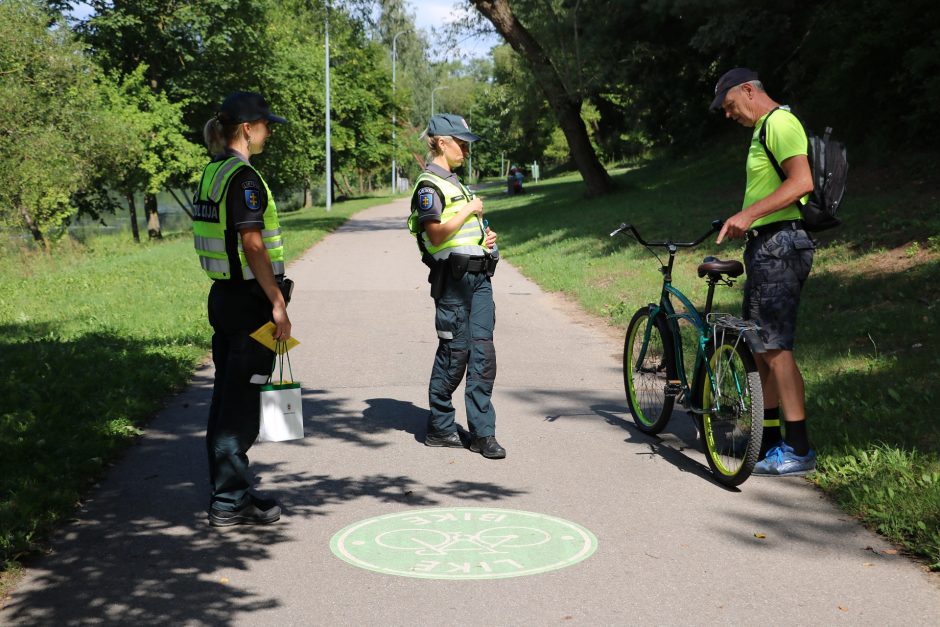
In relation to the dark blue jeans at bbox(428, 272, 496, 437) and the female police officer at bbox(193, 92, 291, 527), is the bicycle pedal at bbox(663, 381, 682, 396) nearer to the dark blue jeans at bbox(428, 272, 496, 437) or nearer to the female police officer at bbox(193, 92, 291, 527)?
the dark blue jeans at bbox(428, 272, 496, 437)

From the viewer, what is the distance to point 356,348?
31.2 ft

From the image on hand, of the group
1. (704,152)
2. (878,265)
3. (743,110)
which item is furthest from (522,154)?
(743,110)

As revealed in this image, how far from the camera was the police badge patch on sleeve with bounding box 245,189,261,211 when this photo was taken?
4.43 meters

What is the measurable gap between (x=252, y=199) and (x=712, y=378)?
2.62 meters

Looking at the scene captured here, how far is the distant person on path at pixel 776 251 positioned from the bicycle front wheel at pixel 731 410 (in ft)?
0.78

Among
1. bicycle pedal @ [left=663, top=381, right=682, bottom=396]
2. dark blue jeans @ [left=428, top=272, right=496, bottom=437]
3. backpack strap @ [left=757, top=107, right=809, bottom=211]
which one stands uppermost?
backpack strap @ [left=757, top=107, right=809, bottom=211]

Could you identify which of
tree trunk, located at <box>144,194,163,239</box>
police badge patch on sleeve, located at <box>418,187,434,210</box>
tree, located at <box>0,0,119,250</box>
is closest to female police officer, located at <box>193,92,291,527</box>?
police badge patch on sleeve, located at <box>418,187,434,210</box>

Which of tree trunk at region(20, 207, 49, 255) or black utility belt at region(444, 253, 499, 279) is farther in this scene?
tree trunk at region(20, 207, 49, 255)

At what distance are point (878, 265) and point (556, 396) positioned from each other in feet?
17.2

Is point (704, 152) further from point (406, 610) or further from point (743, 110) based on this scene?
point (406, 610)

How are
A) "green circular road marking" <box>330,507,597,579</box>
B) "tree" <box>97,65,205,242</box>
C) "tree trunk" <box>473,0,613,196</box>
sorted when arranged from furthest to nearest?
"tree" <box>97,65,205,242</box> < "tree trunk" <box>473,0,613,196</box> < "green circular road marking" <box>330,507,597,579</box>

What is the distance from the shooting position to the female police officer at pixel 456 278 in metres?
5.74

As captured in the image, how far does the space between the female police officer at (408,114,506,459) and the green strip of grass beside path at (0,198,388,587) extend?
2.06 metres

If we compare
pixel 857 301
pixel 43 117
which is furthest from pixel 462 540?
pixel 43 117
